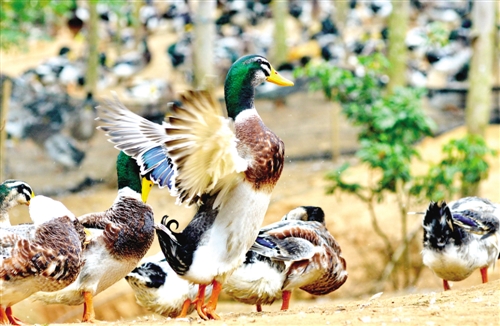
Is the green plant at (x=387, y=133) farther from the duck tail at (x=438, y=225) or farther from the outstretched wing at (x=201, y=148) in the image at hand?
the outstretched wing at (x=201, y=148)

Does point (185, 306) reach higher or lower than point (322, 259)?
lower

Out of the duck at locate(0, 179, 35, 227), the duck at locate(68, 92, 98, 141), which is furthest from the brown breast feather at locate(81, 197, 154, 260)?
the duck at locate(68, 92, 98, 141)

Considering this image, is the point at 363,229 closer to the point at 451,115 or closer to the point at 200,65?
the point at 200,65

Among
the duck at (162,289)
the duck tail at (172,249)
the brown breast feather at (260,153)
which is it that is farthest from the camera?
the duck at (162,289)

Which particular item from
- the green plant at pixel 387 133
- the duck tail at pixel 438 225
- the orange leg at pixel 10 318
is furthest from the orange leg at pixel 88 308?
the green plant at pixel 387 133

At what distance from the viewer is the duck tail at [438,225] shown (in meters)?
6.27

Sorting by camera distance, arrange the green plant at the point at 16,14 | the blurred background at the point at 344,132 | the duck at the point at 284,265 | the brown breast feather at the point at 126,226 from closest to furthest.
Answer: the brown breast feather at the point at 126,226 < the duck at the point at 284,265 < the blurred background at the point at 344,132 < the green plant at the point at 16,14

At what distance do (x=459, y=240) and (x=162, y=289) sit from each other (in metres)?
2.40

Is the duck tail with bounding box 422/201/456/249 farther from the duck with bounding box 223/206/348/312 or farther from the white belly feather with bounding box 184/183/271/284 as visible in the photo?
the white belly feather with bounding box 184/183/271/284

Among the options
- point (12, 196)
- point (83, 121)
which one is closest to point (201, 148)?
point (12, 196)

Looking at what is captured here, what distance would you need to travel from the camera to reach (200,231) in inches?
192

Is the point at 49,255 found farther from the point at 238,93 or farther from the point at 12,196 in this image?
the point at 238,93

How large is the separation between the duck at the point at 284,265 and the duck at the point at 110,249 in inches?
30.7

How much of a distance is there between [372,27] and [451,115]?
13.2 metres
